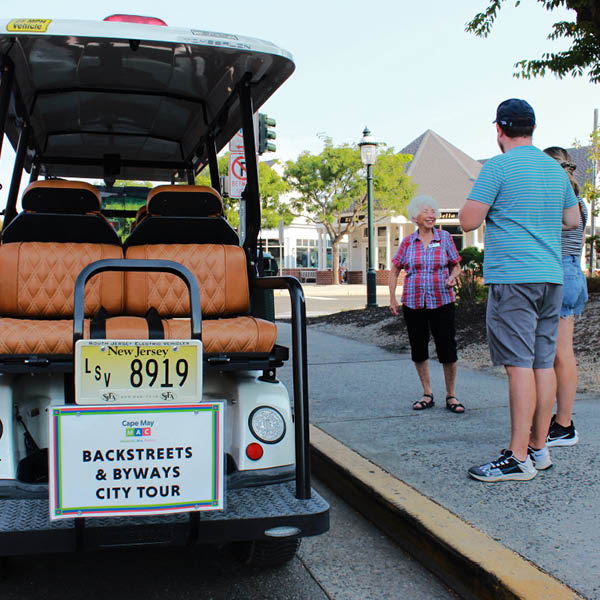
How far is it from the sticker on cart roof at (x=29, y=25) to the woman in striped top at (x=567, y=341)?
316 centimetres

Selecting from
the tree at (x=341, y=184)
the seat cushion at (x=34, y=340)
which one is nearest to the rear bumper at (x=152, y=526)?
the seat cushion at (x=34, y=340)

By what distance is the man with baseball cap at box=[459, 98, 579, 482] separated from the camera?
12.4 feet

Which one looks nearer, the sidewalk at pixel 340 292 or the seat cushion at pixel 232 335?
the seat cushion at pixel 232 335

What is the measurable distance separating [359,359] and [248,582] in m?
6.29

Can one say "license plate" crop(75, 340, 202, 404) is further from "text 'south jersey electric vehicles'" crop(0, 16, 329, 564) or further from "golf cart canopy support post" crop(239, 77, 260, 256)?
"golf cart canopy support post" crop(239, 77, 260, 256)

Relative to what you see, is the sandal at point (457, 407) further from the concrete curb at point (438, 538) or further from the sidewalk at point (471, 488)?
the concrete curb at point (438, 538)

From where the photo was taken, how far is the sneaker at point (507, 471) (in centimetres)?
383

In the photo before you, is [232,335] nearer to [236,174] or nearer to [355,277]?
[236,174]

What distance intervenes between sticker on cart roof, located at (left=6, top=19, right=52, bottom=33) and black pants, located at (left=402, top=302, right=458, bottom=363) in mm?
3584

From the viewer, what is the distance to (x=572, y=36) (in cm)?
995

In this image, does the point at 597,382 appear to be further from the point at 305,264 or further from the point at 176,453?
the point at 305,264

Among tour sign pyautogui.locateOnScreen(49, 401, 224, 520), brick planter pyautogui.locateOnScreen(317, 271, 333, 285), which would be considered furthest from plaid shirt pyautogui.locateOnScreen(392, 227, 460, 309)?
brick planter pyautogui.locateOnScreen(317, 271, 333, 285)

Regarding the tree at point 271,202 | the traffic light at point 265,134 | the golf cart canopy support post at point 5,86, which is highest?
the tree at point 271,202

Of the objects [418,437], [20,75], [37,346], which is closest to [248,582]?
[37,346]
